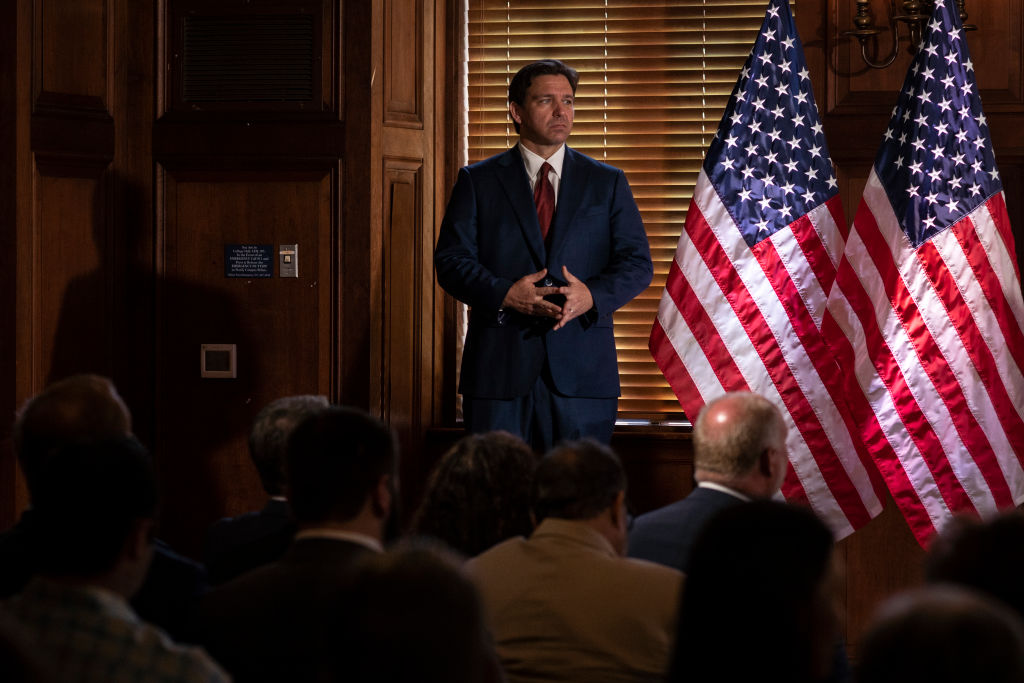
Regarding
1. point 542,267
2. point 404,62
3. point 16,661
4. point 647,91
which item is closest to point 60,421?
point 16,661

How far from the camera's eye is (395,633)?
3.76 ft

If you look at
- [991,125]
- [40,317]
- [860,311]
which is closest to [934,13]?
[991,125]

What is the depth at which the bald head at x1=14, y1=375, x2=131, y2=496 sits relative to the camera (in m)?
2.46

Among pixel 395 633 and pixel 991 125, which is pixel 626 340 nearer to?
pixel 991 125

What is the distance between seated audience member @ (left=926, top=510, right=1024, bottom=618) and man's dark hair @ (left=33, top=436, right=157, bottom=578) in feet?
3.38

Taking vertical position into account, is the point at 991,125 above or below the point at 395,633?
above

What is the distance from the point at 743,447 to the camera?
2701mm

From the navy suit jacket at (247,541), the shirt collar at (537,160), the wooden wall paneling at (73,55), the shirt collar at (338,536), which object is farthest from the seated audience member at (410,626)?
the wooden wall paneling at (73,55)

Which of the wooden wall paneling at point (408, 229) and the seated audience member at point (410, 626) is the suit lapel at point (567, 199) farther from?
the seated audience member at point (410, 626)

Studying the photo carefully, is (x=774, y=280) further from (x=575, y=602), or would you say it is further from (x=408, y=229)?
(x=575, y=602)

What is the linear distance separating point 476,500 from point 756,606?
1100 mm

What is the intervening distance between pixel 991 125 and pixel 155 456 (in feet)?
10.3

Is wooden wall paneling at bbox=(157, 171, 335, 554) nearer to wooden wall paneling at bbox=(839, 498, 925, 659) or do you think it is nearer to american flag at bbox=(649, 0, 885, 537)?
american flag at bbox=(649, 0, 885, 537)

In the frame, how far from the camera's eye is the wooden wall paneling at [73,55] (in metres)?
4.23
